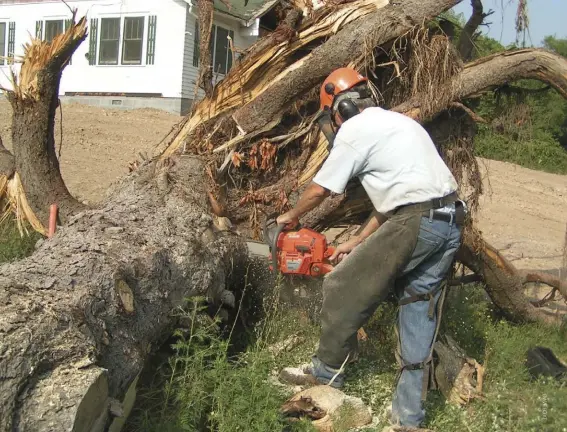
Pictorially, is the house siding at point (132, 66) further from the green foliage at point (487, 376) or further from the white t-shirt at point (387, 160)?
the white t-shirt at point (387, 160)

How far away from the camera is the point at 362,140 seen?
12.2 ft

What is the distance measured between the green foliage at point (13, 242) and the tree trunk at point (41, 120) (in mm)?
320

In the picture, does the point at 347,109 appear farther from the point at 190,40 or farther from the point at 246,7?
the point at 246,7

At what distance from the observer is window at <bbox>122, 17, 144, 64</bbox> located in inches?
760

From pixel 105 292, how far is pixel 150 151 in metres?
5.08

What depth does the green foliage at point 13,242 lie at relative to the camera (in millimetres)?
5305

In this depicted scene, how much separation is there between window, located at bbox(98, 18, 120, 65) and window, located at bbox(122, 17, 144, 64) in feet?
0.86

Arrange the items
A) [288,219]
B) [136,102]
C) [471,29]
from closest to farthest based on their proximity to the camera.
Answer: [288,219] < [471,29] < [136,102]

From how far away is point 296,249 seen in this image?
13.2ft

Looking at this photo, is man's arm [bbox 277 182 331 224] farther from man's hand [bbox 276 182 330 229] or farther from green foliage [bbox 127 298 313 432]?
green foliage [bbox 127 298 313 432]

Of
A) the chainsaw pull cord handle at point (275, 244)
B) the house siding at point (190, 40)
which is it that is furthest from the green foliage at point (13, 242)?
the house siding at point (190, 40)

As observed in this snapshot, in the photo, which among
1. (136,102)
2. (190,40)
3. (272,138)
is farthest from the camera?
(136,102)

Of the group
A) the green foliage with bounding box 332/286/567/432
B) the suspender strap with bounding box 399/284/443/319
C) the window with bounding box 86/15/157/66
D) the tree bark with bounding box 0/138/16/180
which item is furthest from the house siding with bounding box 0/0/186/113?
the suspender strap with bounding box 399/284/443/319

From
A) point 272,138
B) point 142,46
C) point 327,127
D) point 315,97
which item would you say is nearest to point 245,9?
point 142,46
